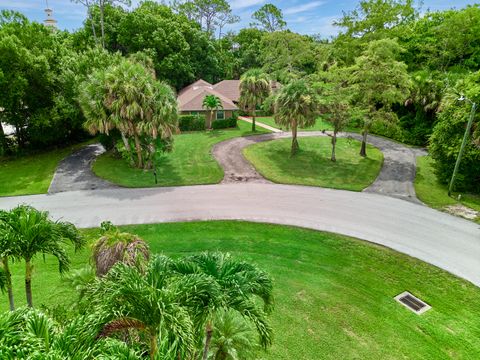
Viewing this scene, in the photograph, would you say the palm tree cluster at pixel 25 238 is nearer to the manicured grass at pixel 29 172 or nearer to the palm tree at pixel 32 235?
the palm tree at pixel 32 235

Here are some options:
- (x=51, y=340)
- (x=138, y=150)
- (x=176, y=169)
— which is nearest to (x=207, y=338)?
(x=51, y=340)

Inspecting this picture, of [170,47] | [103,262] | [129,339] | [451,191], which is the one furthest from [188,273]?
[170,47]

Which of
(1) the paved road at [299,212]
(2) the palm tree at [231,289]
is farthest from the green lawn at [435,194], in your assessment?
(2) the palm tree at [231,289]

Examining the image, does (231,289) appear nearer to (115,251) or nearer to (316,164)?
(115,251)

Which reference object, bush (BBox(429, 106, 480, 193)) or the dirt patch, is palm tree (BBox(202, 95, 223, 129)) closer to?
bush (BBox(429, 106, 480, 193))

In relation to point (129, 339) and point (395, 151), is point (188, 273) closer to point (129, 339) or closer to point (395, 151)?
point (129, 339)
